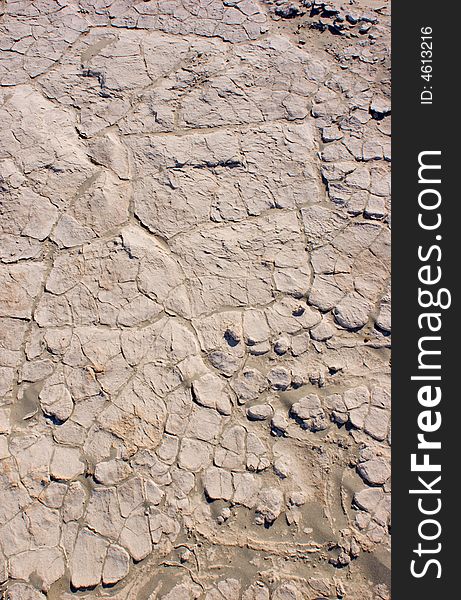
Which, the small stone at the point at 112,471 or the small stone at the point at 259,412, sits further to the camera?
the small stone at the point at 259,412

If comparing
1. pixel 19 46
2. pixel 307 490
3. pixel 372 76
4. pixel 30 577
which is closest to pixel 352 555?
pixel 307 490

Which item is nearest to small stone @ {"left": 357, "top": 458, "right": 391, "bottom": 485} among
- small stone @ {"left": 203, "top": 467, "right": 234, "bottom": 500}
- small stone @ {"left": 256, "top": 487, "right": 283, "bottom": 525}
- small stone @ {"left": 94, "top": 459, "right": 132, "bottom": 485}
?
small stone @ {"left": 256, "top": 487, "right": 283, "bottom": 525}

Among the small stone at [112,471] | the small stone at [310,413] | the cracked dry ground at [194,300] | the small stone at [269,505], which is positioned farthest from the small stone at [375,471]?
the small stone at [112,471]

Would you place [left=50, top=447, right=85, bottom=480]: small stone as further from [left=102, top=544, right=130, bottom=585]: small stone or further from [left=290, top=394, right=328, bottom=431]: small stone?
[left=290, top=394, right=328, bottom=431]: small stone

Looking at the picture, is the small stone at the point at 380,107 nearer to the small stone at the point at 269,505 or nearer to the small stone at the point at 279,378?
the small stone at the point at 279,378

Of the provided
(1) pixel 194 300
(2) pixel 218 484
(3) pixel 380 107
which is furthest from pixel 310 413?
(3) pixel 380 107

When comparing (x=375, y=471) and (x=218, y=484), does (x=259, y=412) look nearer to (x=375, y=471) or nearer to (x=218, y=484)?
(x=218, y=484)

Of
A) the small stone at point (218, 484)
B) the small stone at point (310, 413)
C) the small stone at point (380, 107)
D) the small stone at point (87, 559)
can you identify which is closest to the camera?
the small stone at point (87, 559)

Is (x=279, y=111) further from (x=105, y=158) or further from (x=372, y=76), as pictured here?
(x=105, y=158)
